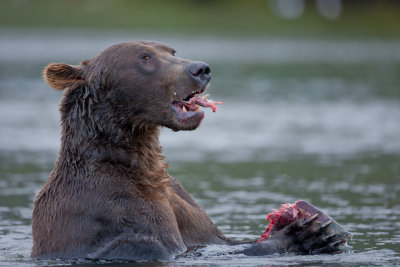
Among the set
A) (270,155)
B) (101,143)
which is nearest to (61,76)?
(101,143)

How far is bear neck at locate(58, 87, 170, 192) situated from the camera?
828 cm

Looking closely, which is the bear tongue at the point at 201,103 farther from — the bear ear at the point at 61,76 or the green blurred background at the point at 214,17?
the green blurred background at the point at 214,17

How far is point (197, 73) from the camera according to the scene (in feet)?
27.1

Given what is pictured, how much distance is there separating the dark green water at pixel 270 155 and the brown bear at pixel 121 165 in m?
0.39

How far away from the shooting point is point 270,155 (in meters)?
16.9

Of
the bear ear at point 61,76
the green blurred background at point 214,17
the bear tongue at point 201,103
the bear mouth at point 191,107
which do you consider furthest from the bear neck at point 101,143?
the green blurred background at point 214,17

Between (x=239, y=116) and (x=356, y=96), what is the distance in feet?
20.7

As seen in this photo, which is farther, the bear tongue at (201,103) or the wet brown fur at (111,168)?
the bear tongue at (201,103)

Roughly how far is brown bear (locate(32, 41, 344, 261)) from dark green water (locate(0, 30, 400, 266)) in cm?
39

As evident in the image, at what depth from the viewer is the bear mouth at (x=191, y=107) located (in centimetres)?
824

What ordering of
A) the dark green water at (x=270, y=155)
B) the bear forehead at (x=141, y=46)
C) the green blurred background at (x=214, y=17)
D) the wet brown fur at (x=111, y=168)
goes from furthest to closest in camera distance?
the green blurred background at (x=214, y=17)
the dark green water at (x=270, y=155)
the bear forehead at (x=141, y=46)
the wet brown fur at (x=111, y=168)

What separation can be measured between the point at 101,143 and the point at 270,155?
29.3 ft

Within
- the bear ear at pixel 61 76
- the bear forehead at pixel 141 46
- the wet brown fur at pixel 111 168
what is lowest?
the wet brown fur at pixel 111 168

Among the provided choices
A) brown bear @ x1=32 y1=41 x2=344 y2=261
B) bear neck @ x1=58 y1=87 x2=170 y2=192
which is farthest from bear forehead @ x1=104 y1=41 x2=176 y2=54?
bear neck @ x1=58 y1=87 x2=170 y2=192
